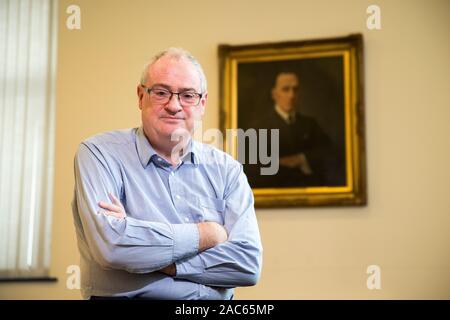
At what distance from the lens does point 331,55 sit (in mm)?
4613

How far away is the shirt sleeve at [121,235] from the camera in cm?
214

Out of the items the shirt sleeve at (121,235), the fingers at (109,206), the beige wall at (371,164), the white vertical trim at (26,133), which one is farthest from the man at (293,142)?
the fingers at (109,206)

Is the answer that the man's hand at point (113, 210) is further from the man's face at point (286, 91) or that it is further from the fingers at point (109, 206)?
the man's face at point (286, 91)

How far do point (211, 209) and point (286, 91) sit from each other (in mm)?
2362

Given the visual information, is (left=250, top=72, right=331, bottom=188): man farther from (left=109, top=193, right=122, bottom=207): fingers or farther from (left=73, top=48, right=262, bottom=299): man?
(left=109, top=193, right=122, bottom=207): fingers

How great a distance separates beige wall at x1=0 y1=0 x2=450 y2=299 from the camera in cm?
434

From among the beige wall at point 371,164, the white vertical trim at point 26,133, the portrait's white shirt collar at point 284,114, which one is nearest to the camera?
the beige wall at point 371,164

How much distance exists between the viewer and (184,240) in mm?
2225

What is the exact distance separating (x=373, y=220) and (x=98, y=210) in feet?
8.63

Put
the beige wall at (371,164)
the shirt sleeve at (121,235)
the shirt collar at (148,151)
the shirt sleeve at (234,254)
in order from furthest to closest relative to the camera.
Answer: the beige wall at (371,164) → the shirt collar at (148,151) → the shirt sleeve at (234,254) → the shirt sleeve at (121,235)

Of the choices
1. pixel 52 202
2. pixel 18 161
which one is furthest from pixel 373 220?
pixel 18 161

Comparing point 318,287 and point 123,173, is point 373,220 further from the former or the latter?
point 123,173

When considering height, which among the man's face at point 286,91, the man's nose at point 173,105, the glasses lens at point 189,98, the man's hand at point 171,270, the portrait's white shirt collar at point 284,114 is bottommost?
the man's hand at point 171,270

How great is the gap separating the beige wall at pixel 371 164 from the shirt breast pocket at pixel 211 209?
2092mm
